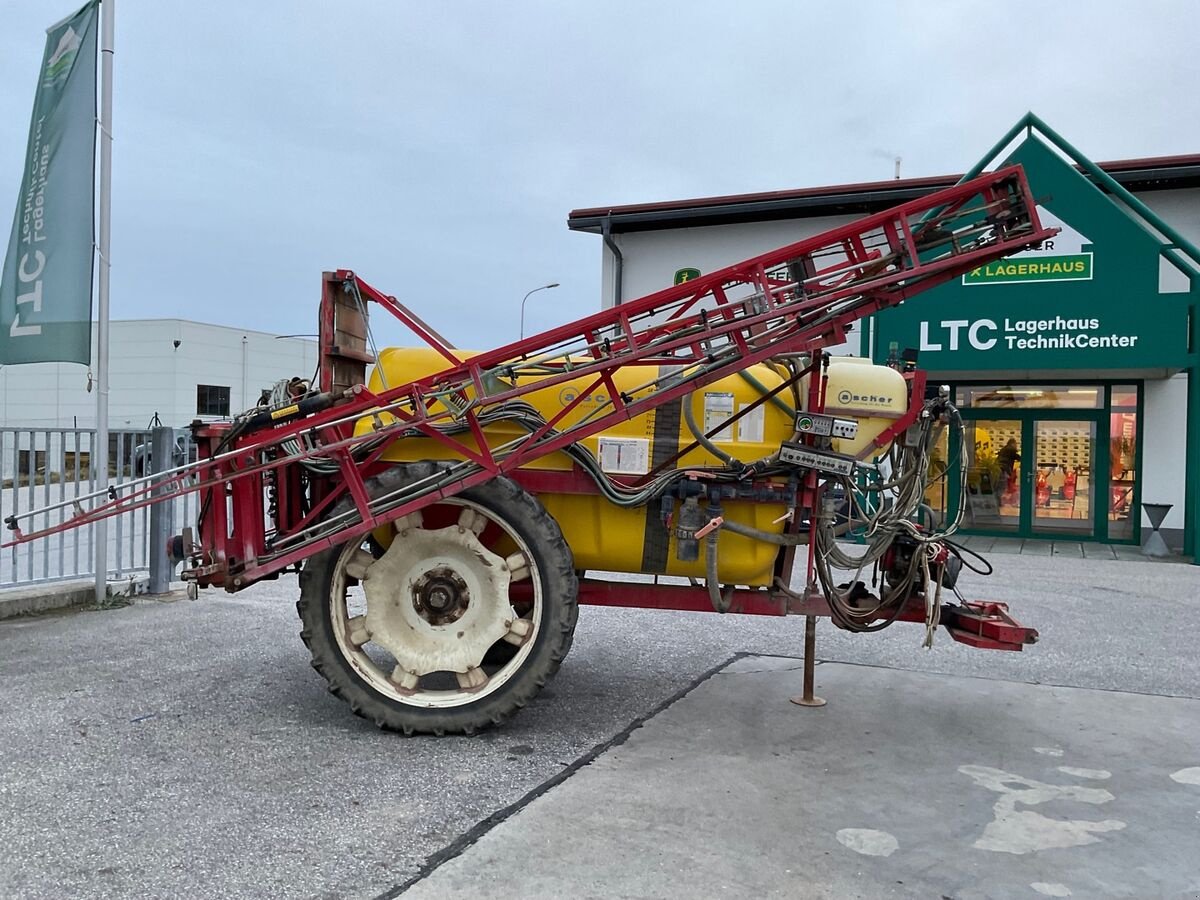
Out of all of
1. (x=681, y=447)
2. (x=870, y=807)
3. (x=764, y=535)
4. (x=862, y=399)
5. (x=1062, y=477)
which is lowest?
(x=870, y=807)

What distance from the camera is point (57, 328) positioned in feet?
25.1

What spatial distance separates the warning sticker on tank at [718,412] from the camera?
482cm

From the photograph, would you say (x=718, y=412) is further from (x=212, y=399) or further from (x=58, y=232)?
(x=212, y=399)

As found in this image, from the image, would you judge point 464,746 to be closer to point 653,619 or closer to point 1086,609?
point 653,619

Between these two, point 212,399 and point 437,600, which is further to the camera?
point 212,399

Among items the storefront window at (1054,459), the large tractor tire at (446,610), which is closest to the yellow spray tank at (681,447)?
the large tractor tire at (446,610)

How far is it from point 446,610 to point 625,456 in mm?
1207

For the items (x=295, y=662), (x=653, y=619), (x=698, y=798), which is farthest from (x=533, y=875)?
(x=653, y=619)

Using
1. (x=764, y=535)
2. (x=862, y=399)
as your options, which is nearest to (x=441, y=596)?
(x=764, y=535)

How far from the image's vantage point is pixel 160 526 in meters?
8.24

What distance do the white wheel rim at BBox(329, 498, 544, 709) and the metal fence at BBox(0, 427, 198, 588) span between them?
9.49 feet

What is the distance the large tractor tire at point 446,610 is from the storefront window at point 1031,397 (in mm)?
12112

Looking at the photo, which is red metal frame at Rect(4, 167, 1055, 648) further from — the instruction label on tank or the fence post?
the fence post

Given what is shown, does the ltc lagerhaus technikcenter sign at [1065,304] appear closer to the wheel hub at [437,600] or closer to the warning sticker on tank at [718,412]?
the warning sticker on tank at [718,412]
